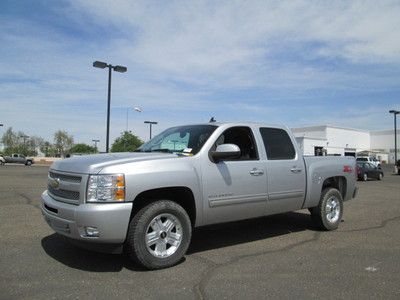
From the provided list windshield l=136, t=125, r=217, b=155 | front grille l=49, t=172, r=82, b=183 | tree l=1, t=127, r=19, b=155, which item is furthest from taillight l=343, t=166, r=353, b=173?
tree l=1, t=127, r=19, b=155

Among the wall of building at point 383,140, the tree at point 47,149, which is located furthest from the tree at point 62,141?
the wall of building at point 383,140

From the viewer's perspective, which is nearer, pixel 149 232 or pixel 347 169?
pixel 149 232

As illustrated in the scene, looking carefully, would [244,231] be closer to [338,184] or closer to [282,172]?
[282,172]

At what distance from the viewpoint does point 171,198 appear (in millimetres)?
5734

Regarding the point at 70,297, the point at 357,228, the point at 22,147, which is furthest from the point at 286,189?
the point at 22,147

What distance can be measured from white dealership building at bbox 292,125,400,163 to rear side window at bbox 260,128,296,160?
80.5 meters

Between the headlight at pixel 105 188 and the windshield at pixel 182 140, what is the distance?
49.8 inches

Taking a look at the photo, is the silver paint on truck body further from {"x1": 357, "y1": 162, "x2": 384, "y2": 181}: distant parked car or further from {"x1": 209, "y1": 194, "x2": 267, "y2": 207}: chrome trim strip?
{"x1": 357, "y1": 162, "x2": 384, "y2": 181}: distant parked car

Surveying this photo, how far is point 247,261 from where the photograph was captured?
5703 millimetres

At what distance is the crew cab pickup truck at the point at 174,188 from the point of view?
4.91 meters

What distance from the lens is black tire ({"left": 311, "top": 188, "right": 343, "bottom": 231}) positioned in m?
7.79

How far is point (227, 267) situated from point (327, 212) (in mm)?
3213

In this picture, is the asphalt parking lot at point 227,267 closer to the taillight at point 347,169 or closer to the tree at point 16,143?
the taillight at point 347,169

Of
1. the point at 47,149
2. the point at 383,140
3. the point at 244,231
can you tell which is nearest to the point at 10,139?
the point at 47,149
